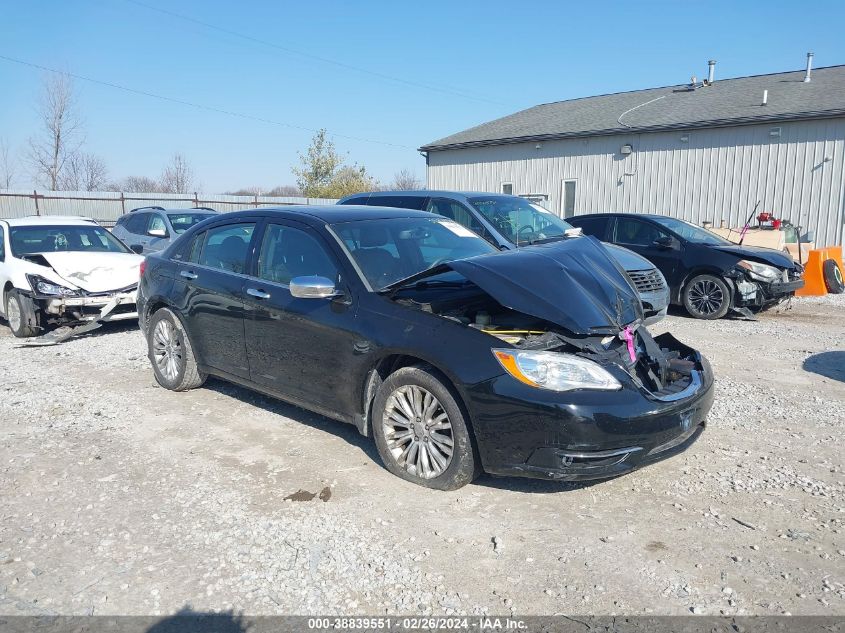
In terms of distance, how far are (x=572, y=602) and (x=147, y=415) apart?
3969mm

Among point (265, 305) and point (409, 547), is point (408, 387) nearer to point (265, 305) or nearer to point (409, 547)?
point (409, 547)

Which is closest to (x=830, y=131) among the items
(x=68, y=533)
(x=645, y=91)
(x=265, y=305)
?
(x=645, y=91)

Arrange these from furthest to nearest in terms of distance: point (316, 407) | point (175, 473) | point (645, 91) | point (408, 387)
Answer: point (645, 91)
point (316, 407)
point (175, 473)
point (408, 387)

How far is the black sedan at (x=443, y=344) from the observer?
371cm

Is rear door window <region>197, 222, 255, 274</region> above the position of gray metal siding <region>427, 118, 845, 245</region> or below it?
below

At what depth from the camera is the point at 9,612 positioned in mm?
2979

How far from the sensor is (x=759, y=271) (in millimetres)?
10141

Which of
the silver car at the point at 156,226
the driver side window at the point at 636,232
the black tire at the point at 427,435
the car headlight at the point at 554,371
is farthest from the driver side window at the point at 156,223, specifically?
the car headlight at the point at 554,371

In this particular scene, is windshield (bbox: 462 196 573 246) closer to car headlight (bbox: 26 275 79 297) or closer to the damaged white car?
the damaged white car

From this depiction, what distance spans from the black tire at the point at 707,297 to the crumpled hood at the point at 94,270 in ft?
26.7

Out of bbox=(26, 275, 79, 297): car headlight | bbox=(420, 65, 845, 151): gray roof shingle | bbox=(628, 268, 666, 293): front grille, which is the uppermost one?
bbox=(420, 65, 845, 151): gray roof shingle

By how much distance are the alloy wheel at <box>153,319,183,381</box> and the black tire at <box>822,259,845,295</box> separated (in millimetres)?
12084

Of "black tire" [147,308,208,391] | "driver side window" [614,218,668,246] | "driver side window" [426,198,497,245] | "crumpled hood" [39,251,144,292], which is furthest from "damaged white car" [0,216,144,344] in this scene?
"driver side window" [614,218,668,246]

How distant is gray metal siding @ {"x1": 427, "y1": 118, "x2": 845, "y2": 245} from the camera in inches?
706
